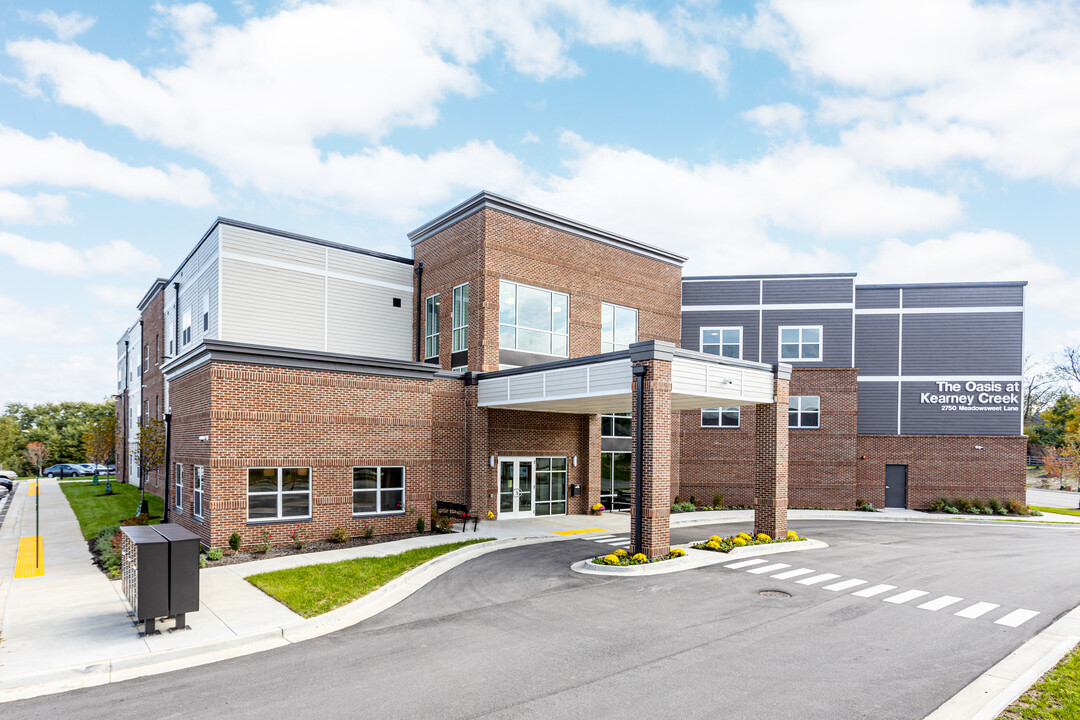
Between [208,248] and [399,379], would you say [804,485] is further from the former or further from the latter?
[208,248]

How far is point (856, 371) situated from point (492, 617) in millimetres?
26937

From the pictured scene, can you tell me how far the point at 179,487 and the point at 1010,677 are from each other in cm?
2154

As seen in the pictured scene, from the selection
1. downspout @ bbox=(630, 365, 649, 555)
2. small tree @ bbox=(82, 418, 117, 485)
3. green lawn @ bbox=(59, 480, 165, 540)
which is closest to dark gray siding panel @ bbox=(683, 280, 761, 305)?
downspout @ bbox=(630, 365, 649, 555)

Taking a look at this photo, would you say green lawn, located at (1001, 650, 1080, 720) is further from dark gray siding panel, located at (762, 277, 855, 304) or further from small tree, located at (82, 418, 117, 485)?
small tree, located at (82, 418, 117, 485)

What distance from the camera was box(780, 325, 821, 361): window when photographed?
32781 millimetres

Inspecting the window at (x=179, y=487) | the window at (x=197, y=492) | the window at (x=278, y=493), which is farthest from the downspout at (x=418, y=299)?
the window at (x=197, y=492)

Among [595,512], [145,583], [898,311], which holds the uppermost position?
[898,311]

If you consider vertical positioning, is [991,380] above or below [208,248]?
below

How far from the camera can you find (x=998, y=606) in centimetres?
1295

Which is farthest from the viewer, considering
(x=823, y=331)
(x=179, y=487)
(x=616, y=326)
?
(x=823, y=331)

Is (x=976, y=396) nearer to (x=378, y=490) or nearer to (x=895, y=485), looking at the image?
(x=895, y=485)

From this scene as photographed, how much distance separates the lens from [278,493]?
1780cm

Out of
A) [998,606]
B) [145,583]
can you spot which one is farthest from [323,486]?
[998,606]

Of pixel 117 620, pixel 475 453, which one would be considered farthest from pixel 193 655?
pixel 475 453
